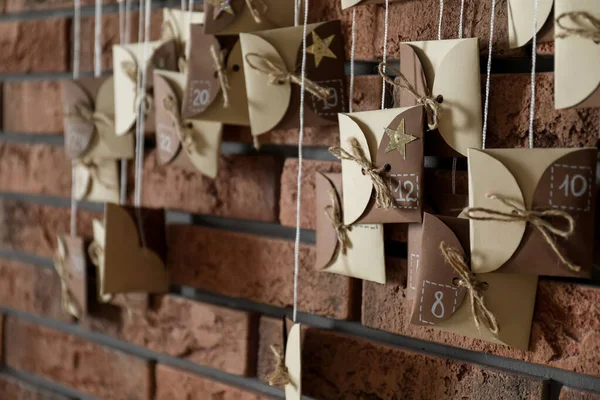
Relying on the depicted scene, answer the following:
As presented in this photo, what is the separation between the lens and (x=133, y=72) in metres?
0.93

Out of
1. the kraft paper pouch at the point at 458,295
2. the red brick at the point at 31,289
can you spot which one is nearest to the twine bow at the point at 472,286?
the kraft paper pouch at the point at 458,295

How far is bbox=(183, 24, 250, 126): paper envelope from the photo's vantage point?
31.4 inches

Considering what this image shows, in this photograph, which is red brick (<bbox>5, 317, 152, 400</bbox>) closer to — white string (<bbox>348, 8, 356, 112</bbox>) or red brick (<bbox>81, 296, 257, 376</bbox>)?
red brick (<bbox>81, 296, 257, 376</bbox>)

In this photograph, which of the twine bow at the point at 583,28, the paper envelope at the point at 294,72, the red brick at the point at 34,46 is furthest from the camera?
the red brick at the point at 34,46

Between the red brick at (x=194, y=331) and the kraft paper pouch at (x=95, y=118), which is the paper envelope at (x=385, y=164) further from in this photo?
the kraft paper pouch at (x=95, y=118)

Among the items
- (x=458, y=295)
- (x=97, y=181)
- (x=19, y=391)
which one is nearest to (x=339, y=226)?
(x=458, y=295)

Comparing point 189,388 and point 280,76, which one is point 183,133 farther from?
point 189,388

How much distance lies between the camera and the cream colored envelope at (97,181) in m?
1.04

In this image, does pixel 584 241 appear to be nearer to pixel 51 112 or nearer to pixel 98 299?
pixel 98 299

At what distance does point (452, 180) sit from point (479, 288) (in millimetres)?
119

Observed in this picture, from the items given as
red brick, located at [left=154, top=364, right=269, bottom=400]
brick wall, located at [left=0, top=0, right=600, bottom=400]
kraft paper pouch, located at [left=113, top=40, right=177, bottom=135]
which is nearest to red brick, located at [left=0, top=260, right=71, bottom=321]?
brick wall, located at [left=0, top=0, right=600, bottom=400]

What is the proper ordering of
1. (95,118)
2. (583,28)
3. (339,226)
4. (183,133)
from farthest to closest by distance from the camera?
(95,118), (183,133), (339,226), (583,28)

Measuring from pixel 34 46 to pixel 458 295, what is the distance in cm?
87

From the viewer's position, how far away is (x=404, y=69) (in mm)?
667
